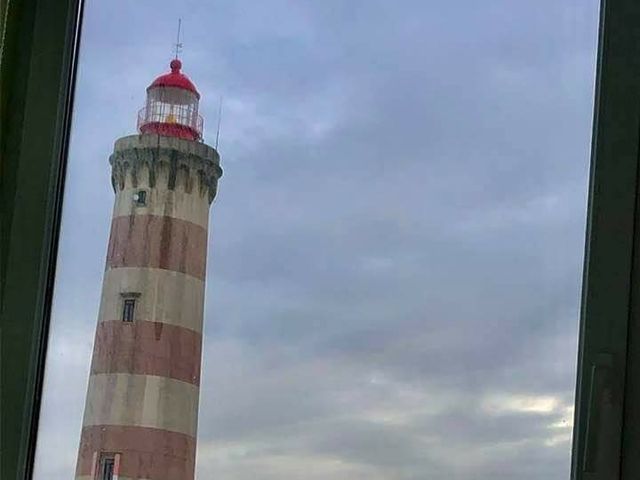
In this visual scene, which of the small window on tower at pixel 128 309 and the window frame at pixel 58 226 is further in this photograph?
the small window on tower at pixel 128 309

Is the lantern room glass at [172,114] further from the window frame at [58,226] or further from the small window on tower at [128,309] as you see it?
the small window on tower at [128,309]

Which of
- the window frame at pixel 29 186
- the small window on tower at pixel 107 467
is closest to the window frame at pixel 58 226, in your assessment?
the window frame at pixel 29 186

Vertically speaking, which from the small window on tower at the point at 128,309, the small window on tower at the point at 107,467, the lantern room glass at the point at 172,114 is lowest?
the small window on tower at the point at 107,467

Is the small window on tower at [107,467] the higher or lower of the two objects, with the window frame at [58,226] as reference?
lower

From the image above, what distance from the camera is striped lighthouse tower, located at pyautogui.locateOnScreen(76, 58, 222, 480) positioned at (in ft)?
4.79

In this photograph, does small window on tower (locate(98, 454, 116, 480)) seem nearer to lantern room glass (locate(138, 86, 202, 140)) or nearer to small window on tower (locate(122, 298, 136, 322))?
small window on tower (locate(122, 298, 136, 322))

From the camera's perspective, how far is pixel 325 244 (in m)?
1.51

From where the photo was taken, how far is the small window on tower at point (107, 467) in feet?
4.75

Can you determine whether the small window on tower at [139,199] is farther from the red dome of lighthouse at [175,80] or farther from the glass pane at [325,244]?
the red dome of lighthouse at [175,80]

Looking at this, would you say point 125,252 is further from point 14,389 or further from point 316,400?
point 316,400

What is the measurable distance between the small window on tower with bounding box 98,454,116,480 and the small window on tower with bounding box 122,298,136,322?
209 millimetres

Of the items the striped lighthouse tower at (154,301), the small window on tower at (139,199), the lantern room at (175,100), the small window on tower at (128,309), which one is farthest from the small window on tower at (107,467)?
the lantern room at (175,100)

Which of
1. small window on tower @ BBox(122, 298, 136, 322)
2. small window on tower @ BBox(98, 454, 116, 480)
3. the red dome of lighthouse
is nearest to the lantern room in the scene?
the red dome of lighthouse

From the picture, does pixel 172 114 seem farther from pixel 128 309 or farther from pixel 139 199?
pixel 128 309
